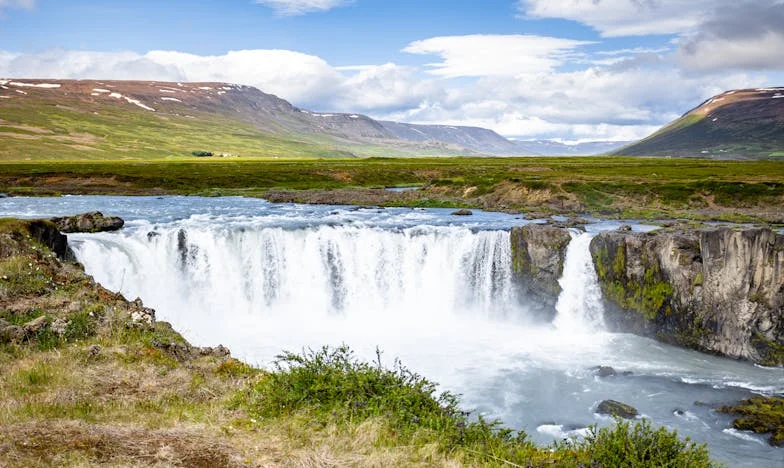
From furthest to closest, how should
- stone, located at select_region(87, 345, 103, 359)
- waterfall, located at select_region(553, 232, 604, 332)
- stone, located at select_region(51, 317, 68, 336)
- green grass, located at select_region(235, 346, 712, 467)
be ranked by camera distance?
waterfall, located at select_region(553, 232, 604, 332) → stone, located at select_region(51, 317, 68, 336) → stone, located at select_region(87, 345, 103, 359) → green grass, located at select_region(235, 346, 712, 467)

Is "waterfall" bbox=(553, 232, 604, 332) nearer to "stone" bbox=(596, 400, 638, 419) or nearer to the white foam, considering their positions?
"stone" bbox=(596, 400, 638, 419)

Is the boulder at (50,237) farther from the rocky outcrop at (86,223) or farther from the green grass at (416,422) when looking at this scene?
the green grass at (416,422)

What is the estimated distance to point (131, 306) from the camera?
1819cm

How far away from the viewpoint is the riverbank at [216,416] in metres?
9.09

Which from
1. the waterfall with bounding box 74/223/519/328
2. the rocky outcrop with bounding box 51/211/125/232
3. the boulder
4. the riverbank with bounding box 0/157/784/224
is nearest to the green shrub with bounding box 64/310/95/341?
the boulder

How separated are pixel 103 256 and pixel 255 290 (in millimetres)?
9352

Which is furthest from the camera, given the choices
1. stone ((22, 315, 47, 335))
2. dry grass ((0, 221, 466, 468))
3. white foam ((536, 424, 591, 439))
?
white foam ((536, 424, 591, 439))

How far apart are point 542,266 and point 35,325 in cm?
3049

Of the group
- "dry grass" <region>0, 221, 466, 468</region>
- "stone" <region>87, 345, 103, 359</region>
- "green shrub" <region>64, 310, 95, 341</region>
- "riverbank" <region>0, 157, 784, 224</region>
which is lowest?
"dry grass" <region>0, 221, 466, 468</region>

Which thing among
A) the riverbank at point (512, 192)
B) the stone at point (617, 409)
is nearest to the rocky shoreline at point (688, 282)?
the stone at point (617, 409)

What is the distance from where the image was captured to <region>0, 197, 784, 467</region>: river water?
98.4 ft

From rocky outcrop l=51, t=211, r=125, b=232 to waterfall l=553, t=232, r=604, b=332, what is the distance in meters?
31.9

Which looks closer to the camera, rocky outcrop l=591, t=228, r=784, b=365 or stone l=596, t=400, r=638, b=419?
stone l=596, t=400, r=638, b=419

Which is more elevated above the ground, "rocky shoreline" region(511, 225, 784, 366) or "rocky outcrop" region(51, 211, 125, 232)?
"rocky outcrop" region(51, 211, 125, 232)
